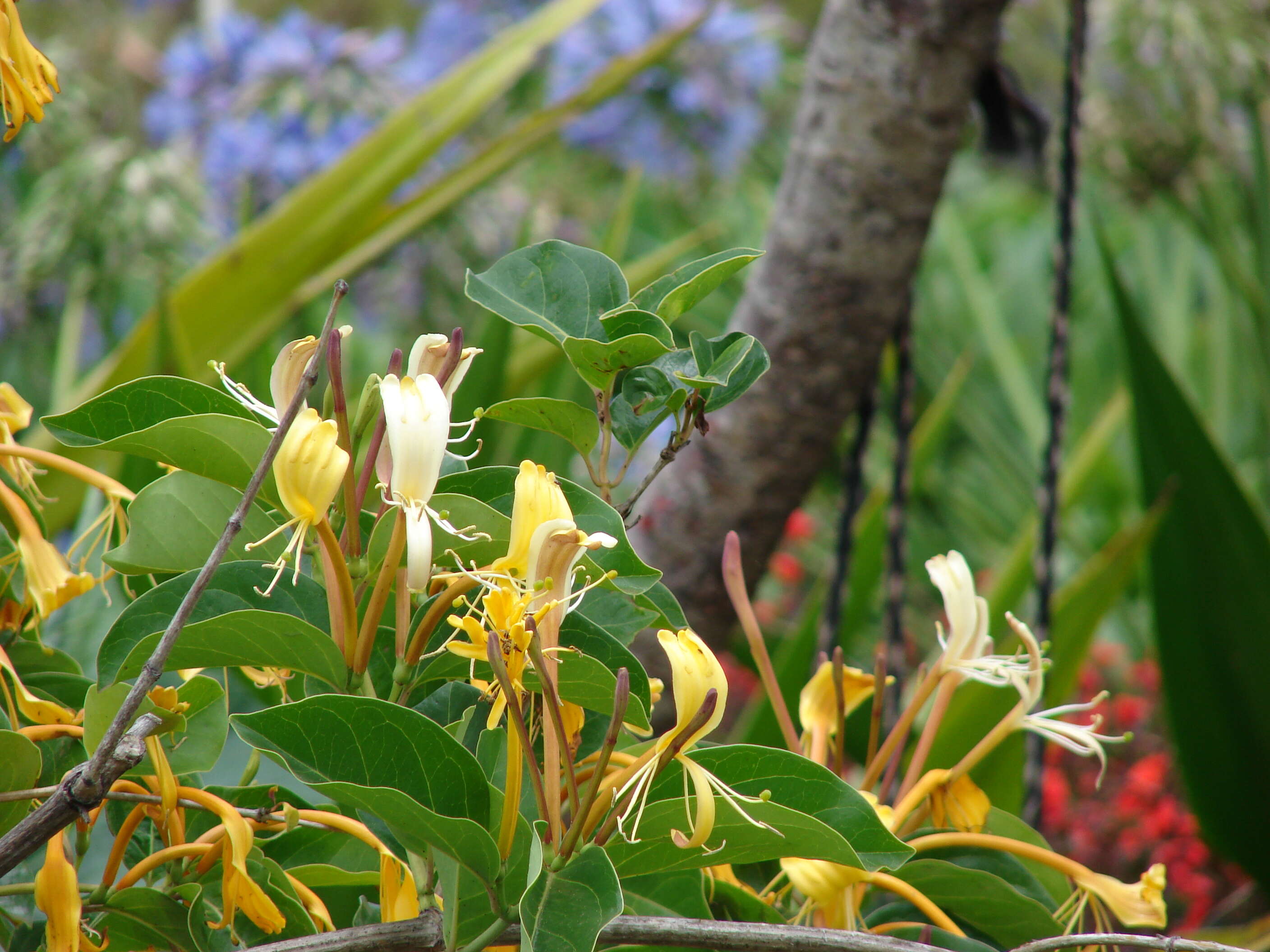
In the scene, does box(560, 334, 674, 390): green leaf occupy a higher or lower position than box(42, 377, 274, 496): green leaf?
lower

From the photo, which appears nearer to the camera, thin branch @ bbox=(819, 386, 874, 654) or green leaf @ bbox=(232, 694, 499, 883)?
green leaf @ bbox=(232, 694, 499, 883)

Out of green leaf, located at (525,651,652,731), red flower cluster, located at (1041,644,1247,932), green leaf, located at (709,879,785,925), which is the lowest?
red flower cluster, located at (1041,644,1247,932)

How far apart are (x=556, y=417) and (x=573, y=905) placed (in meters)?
0.12

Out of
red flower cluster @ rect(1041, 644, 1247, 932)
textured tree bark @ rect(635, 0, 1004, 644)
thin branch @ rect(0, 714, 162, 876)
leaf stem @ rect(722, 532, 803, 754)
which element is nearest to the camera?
thin branch @ rect(0, 714, 162, 876)

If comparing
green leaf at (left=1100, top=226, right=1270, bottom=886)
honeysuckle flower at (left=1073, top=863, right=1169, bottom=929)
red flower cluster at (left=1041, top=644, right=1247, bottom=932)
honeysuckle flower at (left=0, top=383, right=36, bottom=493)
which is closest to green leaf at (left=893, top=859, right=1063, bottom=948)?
honeysuckle flower at (left=1073, top=863, right=1169, bottom=929)

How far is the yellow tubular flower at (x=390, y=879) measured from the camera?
23cm

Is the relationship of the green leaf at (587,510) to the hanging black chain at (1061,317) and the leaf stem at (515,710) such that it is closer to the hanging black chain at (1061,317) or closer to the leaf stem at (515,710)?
the leaf stem at (515,710)

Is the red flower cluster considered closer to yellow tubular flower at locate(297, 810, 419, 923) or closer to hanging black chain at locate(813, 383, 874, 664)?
hanging black chain at locate(813, 383, 874, 664)

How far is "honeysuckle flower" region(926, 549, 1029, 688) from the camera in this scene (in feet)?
0.92

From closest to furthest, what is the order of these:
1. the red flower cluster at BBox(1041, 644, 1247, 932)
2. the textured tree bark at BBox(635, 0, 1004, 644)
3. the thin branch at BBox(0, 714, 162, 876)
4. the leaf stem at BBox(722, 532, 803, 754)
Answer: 1. the thin branch at BBox(0, 714, 162, 876)
2. the leaf stem at BBox(722, 532, 803, 754)
3. the textured tree bark at BBox(635, 0, 1004, 644)
4. the red flower cluster at BBox(1041, 644, 1247, 932)

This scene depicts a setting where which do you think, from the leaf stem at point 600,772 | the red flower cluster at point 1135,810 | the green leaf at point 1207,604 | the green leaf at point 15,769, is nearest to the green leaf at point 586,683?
the leaf stem at point 600,772

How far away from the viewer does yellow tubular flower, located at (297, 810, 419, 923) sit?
9.2 inches

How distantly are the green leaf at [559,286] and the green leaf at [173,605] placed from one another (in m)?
0.09

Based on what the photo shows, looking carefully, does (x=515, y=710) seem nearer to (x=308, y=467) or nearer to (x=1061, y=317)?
(x=308, y=467)
